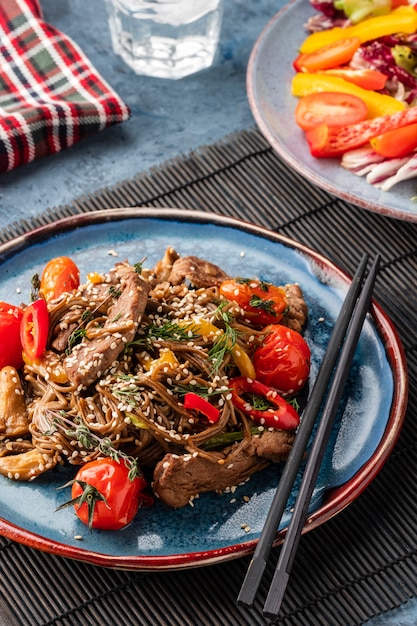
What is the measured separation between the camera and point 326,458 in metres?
3.22

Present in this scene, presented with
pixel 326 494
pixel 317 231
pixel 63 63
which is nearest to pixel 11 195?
pixel 63 63

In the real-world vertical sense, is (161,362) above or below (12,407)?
above

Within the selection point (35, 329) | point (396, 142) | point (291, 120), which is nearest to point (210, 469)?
point (35, 329)

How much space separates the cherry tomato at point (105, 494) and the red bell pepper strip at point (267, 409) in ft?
1.72

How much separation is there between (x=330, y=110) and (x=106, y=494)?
277 centimetres

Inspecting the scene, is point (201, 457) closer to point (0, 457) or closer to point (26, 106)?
point (0, 457)

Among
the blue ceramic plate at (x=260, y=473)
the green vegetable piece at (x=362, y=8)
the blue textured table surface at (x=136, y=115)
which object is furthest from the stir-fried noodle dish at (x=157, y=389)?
the green vegetable piece at (x=362, y=8)

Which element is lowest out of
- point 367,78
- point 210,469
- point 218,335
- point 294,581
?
point 294,581

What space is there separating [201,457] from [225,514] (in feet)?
0.78

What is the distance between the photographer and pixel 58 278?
3.57 metres

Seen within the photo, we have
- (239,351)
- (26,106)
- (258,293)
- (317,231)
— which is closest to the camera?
(239,351)

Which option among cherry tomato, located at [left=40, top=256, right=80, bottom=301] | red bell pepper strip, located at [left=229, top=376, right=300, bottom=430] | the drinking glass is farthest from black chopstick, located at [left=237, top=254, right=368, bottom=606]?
the drinking glass

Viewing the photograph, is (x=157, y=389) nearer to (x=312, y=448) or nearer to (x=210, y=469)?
(x=210, y=469)

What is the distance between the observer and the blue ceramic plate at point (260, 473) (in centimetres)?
293
